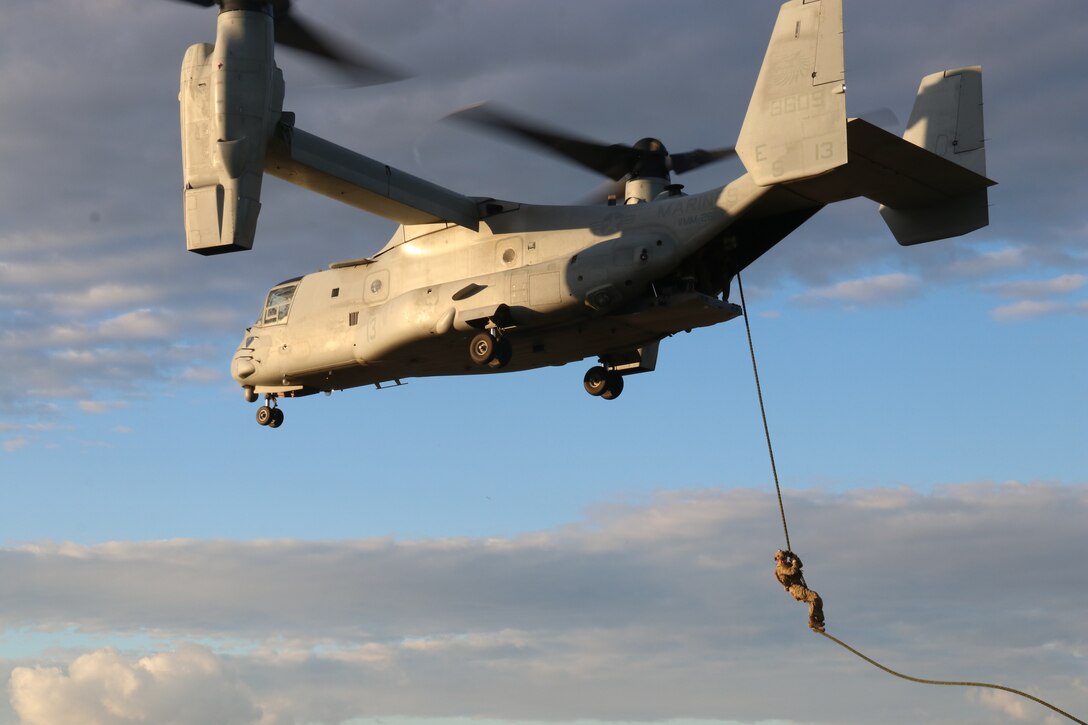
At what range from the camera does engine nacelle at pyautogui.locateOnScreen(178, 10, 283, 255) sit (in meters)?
26.3

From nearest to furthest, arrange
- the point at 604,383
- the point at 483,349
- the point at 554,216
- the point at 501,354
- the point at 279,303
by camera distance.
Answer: the point at 501,354 < the point at 483,349 < the point at 554,216 < the point at 604,383 < the point at 279,303

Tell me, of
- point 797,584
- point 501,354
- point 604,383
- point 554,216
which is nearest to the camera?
point 797,584

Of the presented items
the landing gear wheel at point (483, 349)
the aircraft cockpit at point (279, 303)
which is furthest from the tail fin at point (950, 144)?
the aircraft cockpit at point (279, 303)

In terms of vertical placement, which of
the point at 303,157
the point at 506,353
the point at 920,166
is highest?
the point at 303,157

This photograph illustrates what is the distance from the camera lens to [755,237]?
27.9m

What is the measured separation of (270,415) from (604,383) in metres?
7.43

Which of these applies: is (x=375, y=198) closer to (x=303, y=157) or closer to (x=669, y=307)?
(x=303, y=157)

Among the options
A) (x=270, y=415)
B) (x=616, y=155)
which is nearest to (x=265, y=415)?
(x=270, y=415)

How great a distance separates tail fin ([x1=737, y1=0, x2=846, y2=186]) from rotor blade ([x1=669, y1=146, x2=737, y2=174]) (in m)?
7.30

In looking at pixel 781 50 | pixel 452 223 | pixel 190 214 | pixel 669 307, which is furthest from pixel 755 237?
pixel 190 214

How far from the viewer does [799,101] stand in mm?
25062

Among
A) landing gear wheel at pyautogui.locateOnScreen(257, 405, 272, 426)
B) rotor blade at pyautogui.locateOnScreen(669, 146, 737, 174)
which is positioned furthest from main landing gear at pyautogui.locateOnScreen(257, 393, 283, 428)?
rotor blade at pyautogui.locateOnScreen(669, 146, 737, 174)

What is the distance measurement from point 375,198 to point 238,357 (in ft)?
19.7

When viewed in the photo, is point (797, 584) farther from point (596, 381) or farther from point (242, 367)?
point (242, 367)
